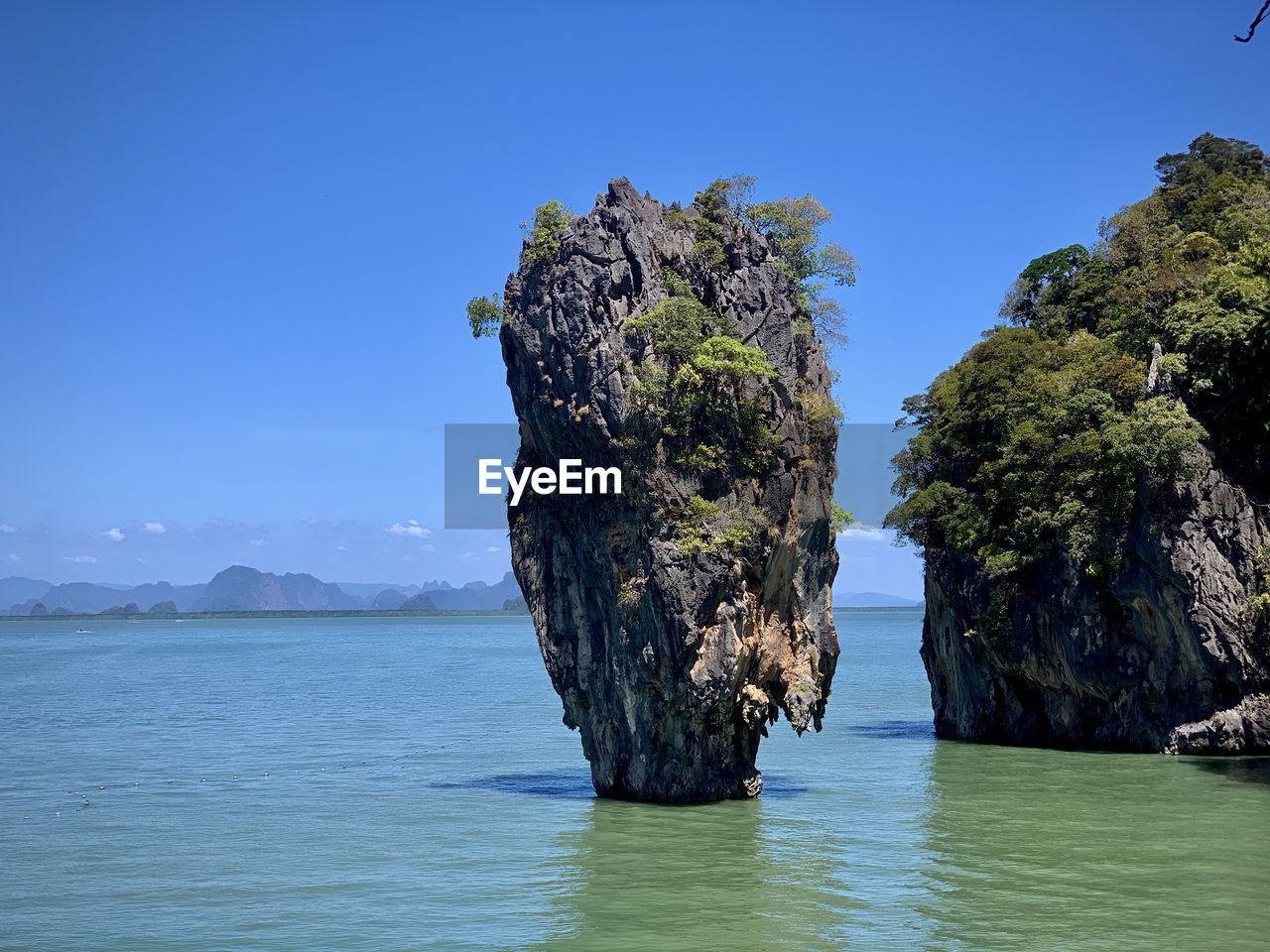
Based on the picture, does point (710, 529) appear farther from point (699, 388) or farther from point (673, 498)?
point (699, 388)

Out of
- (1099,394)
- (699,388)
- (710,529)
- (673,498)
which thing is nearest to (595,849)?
(710,529)

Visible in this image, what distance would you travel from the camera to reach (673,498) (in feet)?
89.7

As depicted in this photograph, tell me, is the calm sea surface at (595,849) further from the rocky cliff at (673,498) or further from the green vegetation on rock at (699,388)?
the green vegetation on rock at (699,388)

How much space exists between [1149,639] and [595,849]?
18.3 m

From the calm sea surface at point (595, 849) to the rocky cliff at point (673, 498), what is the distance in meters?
2.22

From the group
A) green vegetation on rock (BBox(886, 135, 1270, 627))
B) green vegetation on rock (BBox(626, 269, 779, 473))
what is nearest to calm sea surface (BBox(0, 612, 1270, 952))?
green vegetation on rock (BBox(886, 135, 1270, 627))

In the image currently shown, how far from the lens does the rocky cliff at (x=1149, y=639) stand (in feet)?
110

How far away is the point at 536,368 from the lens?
93.0 ft

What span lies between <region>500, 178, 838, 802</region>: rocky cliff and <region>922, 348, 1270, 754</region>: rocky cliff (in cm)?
1074

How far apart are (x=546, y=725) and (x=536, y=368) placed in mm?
24716

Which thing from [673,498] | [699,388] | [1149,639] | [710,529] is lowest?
[1149,639]

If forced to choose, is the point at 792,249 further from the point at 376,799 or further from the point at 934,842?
the point at 376,799

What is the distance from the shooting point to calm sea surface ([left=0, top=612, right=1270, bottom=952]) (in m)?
19.8

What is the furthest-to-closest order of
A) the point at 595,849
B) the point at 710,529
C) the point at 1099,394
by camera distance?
the point at 1099,394 → the point at 710,529 → the point at 595,849
